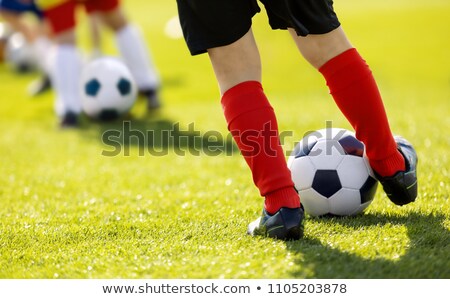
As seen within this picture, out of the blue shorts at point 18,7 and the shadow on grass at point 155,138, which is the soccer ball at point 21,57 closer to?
the blue shorts at point 18,7

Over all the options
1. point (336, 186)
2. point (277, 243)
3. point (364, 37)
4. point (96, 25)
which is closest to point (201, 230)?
point (277, 243)

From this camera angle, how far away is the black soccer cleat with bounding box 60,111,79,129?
6094 millimetres

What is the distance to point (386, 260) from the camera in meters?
2.36

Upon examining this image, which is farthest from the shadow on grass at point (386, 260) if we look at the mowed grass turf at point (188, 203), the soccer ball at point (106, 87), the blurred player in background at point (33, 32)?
the blurred player in background at point (33, 32)

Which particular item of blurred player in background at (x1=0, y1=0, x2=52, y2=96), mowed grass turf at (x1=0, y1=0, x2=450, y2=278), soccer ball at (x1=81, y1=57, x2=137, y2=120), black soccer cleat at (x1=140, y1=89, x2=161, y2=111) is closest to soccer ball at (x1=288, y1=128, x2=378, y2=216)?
mowed grass turf at (x1=0, y1=0, x2=450, y2=278)

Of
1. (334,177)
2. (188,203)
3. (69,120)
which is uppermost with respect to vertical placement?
(334,177)

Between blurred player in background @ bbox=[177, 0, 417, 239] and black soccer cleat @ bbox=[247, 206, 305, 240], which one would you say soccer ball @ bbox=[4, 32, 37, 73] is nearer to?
blurred player in background @ bbox=[177, 0, 417, 239]

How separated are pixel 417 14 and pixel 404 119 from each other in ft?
28.7

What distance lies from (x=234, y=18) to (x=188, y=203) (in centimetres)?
123

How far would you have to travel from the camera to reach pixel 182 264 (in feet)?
7.86

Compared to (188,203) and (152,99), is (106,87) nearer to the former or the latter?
(152,99)

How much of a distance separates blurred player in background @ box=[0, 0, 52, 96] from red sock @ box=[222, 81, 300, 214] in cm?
620

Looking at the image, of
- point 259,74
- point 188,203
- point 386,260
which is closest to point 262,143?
point 259,74

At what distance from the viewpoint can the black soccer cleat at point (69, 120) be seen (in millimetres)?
6094
